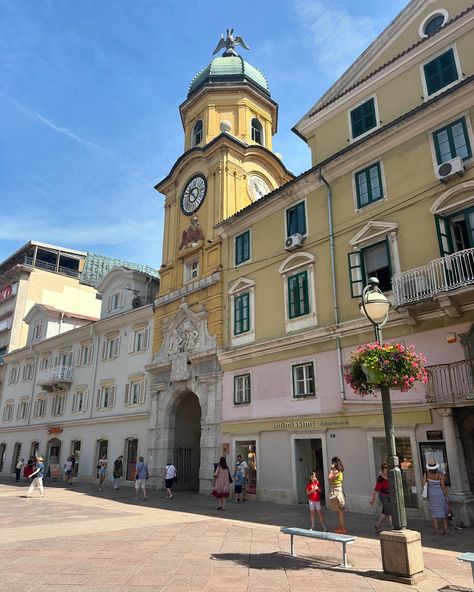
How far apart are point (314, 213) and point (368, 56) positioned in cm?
697

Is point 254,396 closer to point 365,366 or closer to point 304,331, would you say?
point 304,331

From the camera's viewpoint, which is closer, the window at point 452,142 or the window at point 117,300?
the window at point 452,142

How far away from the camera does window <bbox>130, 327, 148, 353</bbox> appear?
1115 inches

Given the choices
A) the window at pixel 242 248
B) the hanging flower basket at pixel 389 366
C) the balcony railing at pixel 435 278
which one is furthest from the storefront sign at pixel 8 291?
the hanging flower basket at pixel 389 366

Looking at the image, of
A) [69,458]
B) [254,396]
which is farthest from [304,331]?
[69,458]

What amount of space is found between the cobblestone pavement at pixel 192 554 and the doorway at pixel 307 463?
5.52ft

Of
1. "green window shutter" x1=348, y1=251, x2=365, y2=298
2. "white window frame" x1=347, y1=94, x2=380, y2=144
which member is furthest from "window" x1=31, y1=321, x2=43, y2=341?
"white window frame" x1=347, y1=94, x2=380, y2=144

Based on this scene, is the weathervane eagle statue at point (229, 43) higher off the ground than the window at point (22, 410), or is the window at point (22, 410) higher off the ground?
the weathervane eagle statue at point (229, 43)

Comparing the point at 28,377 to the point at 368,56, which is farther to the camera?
the point at 28,377

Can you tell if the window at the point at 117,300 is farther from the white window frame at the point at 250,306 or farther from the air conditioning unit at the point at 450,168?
the air conditioning unit at the point at 450,168

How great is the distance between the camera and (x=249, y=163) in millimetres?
27203

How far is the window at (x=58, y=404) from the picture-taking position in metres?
34.4

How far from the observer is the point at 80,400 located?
33.0 meters

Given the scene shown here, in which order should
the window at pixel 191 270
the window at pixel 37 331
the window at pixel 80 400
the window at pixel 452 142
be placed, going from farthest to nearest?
the window at pixel 37 331
the window at pixel 80 400
the window at pixel 191 270
the window at pixel 452 142
